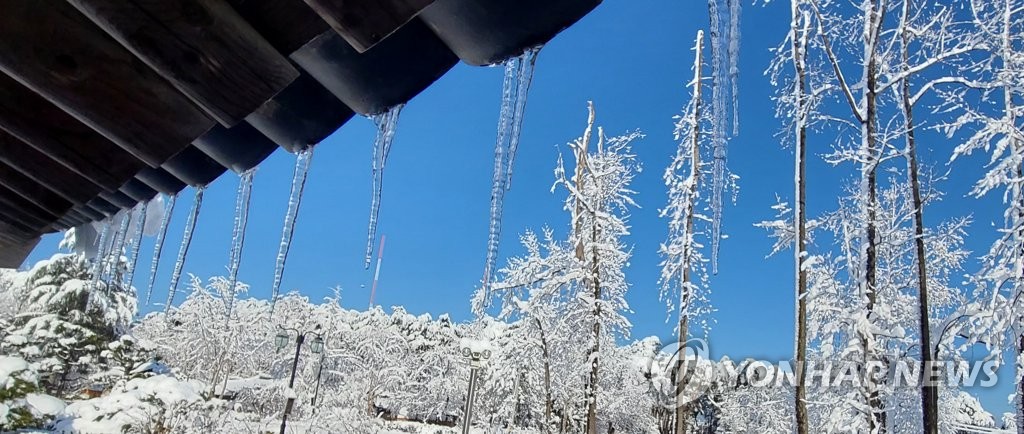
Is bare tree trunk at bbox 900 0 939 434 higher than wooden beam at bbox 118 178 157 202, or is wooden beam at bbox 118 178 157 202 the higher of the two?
bare tree trunk at bbox 900 0 939 434

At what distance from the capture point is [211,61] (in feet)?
3.54

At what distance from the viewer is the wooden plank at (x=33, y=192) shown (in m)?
1.74

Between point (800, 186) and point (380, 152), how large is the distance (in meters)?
9.22

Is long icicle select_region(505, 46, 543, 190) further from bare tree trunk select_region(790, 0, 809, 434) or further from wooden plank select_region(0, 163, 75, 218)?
bare tree trunk select_region(790, 0, 809, 434)

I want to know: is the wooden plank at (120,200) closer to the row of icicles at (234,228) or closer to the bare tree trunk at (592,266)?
the row of icicles at (234,228)

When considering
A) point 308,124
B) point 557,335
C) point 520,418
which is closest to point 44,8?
point 308,124

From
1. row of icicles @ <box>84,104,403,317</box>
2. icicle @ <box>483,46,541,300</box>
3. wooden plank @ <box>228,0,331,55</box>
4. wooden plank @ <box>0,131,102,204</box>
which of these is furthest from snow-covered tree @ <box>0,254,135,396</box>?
wooden plank @ <box>228,0,331,55</box>

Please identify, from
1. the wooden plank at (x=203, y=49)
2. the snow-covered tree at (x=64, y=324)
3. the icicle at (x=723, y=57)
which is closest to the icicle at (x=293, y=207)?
the wooden plank at (x=203, y=49)

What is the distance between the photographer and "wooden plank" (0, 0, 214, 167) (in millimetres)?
1050

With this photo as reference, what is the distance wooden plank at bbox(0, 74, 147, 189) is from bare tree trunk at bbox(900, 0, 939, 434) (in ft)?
30.5

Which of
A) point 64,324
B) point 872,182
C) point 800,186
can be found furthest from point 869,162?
point 64,324

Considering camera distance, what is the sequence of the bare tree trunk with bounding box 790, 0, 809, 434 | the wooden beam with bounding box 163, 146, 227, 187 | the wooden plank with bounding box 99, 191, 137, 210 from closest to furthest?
the wooden beam with bounding box 163, 146, 227, 187 → the wooden plank with bounding box 99, 191, 137, 210 → the bare tree trunk with bounding box 790, 0, 809, 434

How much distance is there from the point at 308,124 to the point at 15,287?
2881 cm

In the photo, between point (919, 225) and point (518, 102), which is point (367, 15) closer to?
point (518, 102)
